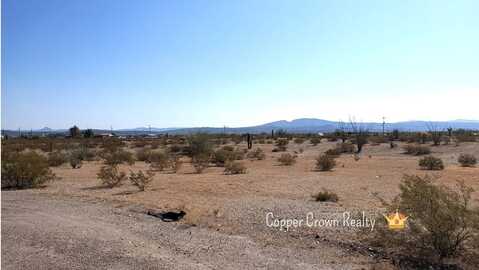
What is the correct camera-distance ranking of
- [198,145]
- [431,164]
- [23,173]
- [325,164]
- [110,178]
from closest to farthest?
[23,173], [110,178], [325,164], [431,164], [198,145]

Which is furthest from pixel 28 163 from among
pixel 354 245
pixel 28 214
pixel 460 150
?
pixel 460 150

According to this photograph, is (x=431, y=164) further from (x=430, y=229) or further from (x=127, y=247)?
(x=127, y=247)

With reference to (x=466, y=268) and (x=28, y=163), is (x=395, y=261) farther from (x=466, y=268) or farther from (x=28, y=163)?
(x=28, y=163)

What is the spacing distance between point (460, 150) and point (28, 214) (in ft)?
125

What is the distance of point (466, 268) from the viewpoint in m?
7.80

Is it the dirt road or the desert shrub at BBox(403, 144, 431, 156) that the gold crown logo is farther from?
the desert shrub at BBox(403, 144, 431, 156)

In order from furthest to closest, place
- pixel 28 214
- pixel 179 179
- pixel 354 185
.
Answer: pixel 179 179, pixel 354 185, pixel 28 214

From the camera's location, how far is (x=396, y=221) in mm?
9320

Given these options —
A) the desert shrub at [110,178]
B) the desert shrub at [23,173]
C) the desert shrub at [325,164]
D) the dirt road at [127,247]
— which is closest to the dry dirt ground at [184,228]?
the dirt road at [127,247]

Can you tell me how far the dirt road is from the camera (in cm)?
790

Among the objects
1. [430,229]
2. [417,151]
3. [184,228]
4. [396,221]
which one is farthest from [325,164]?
[430,229]

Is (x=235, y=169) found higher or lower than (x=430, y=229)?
lower

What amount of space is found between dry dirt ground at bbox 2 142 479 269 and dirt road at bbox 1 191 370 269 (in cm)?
2

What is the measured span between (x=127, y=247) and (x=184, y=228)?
78.9 inches
